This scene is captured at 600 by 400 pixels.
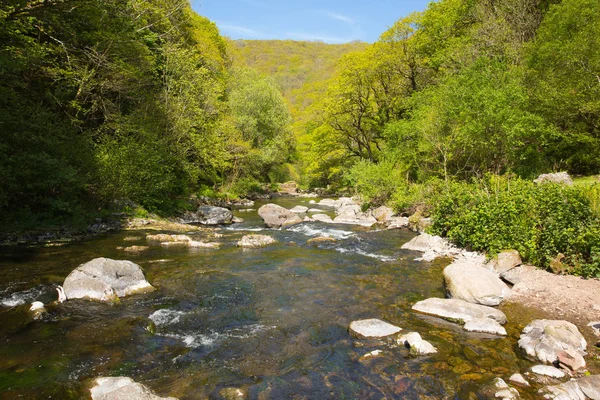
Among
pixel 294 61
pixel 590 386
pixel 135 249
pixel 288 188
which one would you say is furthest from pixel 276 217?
pixel 294 61

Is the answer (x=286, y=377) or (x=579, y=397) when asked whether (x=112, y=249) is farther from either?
(x=579, y=397)

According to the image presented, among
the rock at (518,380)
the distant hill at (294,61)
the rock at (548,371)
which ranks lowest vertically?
the rock at (518,380)

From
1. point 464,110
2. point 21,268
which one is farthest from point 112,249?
point 464,110

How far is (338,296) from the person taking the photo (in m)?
9.28

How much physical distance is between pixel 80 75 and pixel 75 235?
745 centimetres

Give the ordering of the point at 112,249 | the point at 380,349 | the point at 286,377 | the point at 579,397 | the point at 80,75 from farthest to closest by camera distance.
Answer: the point at 80,75 → the point at 112,249 → the point at 380,349 → the point at 286,377 → the point at 579,397

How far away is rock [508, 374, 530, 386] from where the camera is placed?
17.5 feet

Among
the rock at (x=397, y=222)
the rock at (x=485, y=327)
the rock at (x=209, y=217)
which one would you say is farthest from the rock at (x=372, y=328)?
the rock at (x=209, y=217)

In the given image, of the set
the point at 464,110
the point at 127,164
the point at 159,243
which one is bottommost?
the point at 159,243

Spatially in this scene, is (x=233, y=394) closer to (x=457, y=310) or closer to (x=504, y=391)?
(x=504, y=391)

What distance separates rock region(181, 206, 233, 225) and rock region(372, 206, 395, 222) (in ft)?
30.8

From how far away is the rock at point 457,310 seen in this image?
7516mm

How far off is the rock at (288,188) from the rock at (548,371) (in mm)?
42634

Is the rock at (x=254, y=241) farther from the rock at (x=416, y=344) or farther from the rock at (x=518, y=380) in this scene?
the rock at (x=518, y=380)
